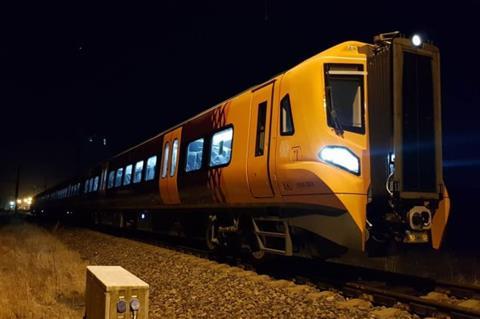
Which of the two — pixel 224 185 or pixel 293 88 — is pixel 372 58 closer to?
pixel 293 88

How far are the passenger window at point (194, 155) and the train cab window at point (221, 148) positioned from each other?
680 mm

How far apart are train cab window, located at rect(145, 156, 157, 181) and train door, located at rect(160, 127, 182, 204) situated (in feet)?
2.68

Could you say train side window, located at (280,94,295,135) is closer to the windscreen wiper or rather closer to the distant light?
the windscreen wiper

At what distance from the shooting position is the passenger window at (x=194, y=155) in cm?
1102

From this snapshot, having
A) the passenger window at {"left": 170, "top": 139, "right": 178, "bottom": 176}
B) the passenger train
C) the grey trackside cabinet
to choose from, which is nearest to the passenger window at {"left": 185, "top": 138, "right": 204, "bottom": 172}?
the passenger window at {"left": 170, "top": 139, "right": 178, "bottom": 176}

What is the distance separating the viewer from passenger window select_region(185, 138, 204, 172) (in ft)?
36.2

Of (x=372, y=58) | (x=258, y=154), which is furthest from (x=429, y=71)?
(x=258, y=154)

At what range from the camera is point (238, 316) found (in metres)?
5.96

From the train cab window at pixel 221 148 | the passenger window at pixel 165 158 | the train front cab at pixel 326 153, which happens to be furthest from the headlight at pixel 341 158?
the passenger window at pixel 165 158

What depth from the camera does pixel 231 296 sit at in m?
7.05

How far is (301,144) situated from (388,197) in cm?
135

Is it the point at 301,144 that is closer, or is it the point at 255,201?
the point at 301,144

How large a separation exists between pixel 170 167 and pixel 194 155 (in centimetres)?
167

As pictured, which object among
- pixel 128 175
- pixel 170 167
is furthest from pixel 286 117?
pixel 128 175
